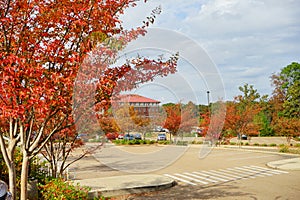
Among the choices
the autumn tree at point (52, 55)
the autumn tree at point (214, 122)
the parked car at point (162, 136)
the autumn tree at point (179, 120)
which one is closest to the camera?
the autumn tree at point (52, 55)

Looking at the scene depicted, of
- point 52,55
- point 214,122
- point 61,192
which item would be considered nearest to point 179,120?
point 214,122

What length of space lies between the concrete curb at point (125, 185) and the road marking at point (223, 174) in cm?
113

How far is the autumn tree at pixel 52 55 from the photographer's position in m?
3.70

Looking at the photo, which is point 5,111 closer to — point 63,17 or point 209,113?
point 63,17

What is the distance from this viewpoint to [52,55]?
4.02 m

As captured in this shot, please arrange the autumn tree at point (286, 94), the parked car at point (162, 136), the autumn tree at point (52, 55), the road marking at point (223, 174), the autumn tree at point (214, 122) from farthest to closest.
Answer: the autumn tree at point (286, 94) → the parked car at point (162, 136) → the autumn tree at point (214, 122) → the road marking at point (223, 174) → the autumn tree at point (52, 55)

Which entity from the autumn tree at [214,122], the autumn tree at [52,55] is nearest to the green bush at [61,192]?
the autumn tree at [52,55]

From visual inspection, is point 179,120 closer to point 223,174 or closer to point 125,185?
point 223,174

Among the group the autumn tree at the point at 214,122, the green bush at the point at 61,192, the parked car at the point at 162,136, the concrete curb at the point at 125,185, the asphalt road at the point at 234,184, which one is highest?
the autumn tree at the point at 214,122

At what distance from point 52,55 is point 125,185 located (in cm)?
482

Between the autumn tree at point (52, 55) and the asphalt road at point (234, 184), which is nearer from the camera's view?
the autumn tree at point (52, 55)

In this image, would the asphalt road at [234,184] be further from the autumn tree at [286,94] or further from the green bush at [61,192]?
the autumn tree at [286,94]

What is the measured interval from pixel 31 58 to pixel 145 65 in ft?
5.32

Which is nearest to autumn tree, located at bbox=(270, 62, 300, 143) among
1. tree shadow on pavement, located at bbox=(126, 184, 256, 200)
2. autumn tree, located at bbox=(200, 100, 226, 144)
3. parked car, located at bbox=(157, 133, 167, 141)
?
autumn tree, located at bbox=(200, 100, 226, 144)
